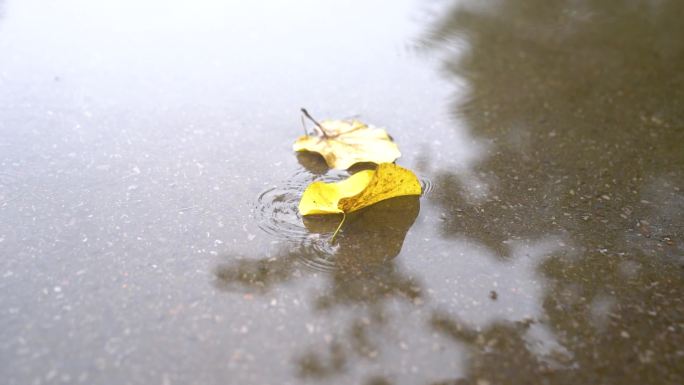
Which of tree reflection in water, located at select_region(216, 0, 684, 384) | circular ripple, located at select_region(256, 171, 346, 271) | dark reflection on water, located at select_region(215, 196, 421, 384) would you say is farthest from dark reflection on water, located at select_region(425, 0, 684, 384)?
circular ripple, located at select_region(256, 171, 346, 271)

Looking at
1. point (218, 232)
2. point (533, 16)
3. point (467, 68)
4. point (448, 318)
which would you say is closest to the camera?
point (448, 318)

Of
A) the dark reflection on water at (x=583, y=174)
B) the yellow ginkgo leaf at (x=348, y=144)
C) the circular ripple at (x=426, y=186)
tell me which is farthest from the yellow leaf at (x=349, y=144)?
→ the dark reflection on water at (x=583, y=174)

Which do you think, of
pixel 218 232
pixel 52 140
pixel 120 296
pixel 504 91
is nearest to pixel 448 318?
pixel 218 232

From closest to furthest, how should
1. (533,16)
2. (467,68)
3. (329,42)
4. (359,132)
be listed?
(359,132) < (467,68) < (329,42) < (533,16)

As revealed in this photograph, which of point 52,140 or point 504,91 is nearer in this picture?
point 52,140

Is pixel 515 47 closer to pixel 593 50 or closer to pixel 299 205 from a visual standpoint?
pixel 593 50

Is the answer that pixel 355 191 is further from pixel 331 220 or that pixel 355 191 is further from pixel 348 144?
pixel 348 144

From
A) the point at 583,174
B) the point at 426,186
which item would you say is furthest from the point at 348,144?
the point at 583,174
